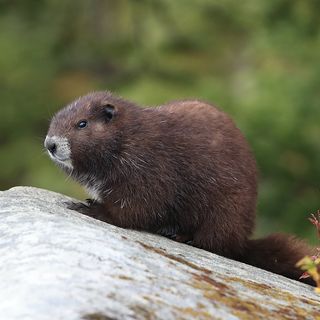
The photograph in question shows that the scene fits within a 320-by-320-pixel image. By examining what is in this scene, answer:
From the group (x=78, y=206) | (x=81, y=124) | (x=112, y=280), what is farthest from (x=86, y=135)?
(x=112, y=280)

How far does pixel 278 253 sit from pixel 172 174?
87 cm

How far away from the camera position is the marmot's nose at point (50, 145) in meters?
5.41

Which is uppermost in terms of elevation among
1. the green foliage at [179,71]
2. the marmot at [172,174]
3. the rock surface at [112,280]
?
the green foliage at [179,71]

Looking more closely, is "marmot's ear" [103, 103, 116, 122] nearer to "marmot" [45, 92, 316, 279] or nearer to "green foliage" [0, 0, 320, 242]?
"marmot" [45, 92, 316, 279]

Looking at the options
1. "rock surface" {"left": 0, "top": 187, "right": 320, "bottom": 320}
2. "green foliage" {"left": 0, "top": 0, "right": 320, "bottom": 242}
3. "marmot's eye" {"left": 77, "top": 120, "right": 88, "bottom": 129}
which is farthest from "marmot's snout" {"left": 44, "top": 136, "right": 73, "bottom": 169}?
"green foliage" {"left": 0, "top": 0, "right": 320, "bottom": 242}

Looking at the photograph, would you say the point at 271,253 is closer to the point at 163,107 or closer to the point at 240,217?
the point at 240,217

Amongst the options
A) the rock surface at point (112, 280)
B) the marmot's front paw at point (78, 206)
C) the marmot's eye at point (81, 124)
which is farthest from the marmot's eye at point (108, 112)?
the rock surface at point (112, 280)

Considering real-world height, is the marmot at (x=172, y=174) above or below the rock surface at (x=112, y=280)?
above

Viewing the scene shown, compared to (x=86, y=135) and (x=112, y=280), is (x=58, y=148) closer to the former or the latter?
(x=86, y=135)

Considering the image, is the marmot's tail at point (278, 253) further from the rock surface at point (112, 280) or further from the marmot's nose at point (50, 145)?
the marmot's nose at point (50, 145)

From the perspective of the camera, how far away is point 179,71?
1516 cm

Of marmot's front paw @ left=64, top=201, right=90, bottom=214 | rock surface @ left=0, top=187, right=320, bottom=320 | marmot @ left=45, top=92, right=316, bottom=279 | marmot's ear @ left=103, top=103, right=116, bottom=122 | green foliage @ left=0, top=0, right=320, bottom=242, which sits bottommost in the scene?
rock surface @ left=0, top=187, right=320, bottom=320

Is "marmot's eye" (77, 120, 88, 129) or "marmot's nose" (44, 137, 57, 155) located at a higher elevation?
"marmot's eye" (77, 120, 88, 129)

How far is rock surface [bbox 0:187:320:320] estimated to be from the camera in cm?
326
